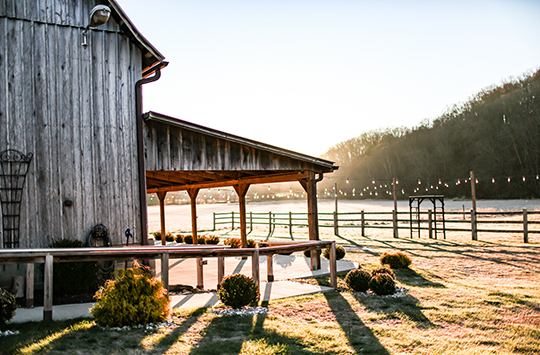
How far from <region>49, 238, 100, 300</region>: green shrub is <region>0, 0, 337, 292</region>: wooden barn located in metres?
0.74

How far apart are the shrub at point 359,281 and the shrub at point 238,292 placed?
2.37 metres

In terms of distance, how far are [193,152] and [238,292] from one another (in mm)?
3985

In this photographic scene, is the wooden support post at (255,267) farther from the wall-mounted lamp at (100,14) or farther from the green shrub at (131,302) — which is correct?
the wall-mounted lamp at (100,14)

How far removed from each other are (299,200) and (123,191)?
69.6 meters

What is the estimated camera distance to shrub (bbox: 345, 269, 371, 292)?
8.07 m

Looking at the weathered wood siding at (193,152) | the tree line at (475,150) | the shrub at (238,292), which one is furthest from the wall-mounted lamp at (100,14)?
the tree line at (475,150)

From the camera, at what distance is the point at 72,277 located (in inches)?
292

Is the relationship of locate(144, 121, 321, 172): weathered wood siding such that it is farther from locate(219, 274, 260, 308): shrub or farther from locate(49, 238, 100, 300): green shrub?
locate(219, 274, 260, 308): shrub

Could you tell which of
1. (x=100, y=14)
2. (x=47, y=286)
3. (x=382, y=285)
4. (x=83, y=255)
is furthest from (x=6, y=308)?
(x=382, y=285)

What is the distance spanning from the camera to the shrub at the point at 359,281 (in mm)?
8070

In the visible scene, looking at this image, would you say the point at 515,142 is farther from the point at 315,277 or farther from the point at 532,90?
the point at 315,277

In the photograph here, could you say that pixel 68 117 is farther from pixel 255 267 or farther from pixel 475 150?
pixel 475 150

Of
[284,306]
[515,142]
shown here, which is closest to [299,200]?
[515,142]

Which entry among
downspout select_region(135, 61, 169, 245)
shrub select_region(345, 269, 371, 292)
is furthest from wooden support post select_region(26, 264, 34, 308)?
shrub select_region(345, 269, 371, 292)
